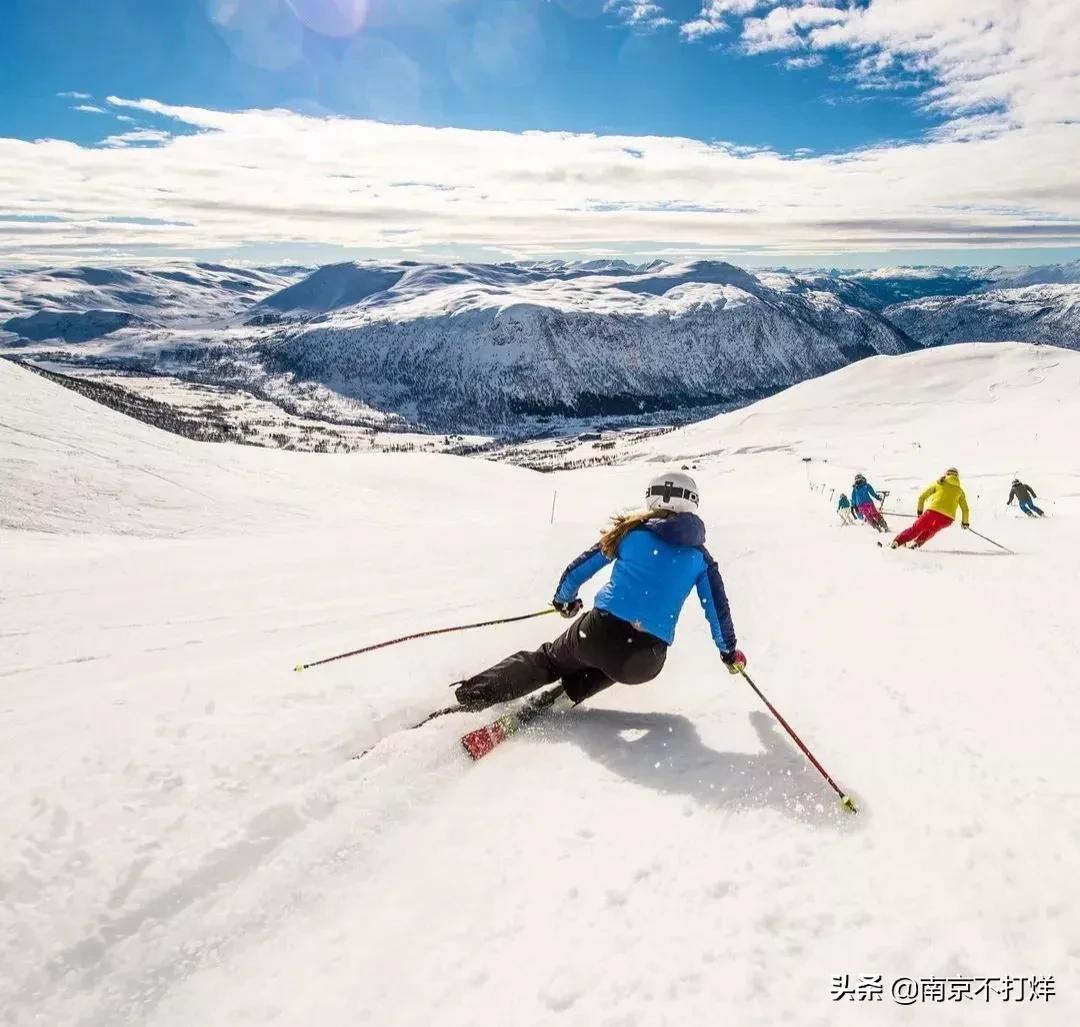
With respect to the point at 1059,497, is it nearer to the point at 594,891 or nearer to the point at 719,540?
the point at 719,540

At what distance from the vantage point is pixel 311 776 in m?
5.41

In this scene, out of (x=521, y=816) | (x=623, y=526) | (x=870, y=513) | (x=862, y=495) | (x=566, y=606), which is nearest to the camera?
(x=521, y=816)

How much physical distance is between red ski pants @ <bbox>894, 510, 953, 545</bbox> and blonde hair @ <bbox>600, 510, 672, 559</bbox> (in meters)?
11.3

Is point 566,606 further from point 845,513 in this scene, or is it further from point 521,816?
point 845,513

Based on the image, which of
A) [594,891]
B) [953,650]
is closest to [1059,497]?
[953,650]

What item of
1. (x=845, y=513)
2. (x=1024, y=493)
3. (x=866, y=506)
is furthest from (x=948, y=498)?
(x=1024, y=493)

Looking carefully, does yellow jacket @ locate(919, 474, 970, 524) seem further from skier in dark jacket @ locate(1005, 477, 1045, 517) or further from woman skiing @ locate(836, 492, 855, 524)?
skier in dark jacket @ locate(1005, 477, 1045, 517)

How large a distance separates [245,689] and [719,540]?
12.1 meters

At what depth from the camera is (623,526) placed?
650cm

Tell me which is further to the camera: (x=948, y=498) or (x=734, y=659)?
(x=948, y=498)

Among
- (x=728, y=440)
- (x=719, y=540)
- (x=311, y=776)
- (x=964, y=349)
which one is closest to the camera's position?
(x=311, y=776)

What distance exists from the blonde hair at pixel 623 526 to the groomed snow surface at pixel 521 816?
1690 mm

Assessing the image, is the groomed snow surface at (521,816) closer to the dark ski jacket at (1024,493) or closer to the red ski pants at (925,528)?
the red ski pants at (925,528)

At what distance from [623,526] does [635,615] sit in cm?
88
